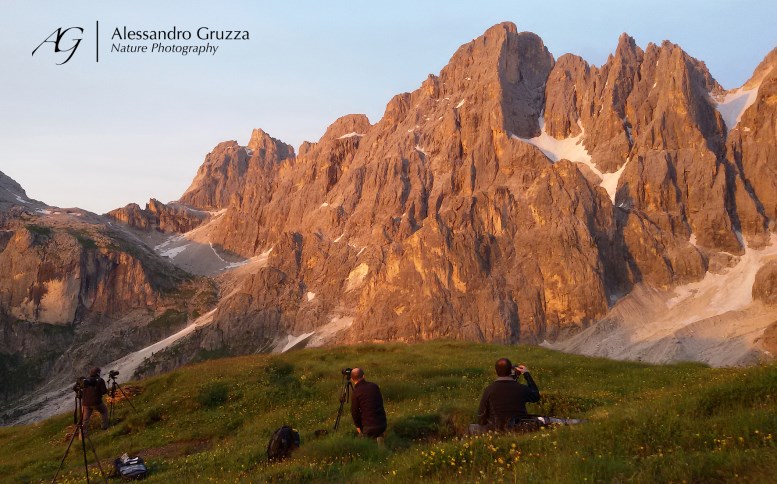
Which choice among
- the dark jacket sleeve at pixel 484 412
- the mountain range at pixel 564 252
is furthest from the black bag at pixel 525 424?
the mountain range at pixel 564 252

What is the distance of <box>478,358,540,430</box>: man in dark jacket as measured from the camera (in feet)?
47.2

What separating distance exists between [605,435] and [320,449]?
22.5 feet

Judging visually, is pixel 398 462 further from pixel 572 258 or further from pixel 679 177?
pixel 679 177

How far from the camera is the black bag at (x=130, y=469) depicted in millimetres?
17438

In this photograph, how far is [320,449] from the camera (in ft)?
49.9

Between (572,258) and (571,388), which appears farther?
(572,258)

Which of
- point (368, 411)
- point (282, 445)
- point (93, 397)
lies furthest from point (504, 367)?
point (93, 397)

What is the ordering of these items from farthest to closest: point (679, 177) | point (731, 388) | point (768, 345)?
point (679, 177), point (768, 345), point (731, 388)

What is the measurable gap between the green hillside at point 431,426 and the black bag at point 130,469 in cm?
50

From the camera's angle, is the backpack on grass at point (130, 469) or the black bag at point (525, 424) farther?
the backpack on grass at point (130, 469)

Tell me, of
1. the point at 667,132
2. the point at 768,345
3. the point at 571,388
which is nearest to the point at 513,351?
the point at 571,388

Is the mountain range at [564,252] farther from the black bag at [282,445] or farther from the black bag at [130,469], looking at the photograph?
the black bag at [130,469]

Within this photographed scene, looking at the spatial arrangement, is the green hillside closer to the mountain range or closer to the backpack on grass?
the backpack on grass

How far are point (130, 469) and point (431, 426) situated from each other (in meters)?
8.85
